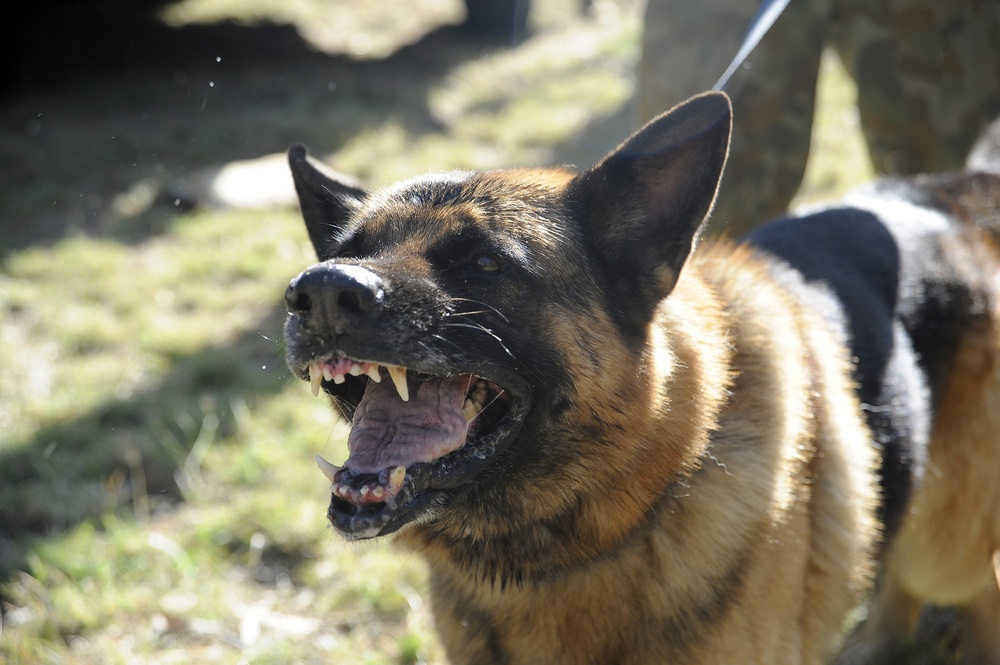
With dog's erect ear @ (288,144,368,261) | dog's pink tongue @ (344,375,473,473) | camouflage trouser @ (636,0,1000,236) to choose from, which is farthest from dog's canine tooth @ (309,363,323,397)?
camouflage trouser @ (636,0,1000,236)

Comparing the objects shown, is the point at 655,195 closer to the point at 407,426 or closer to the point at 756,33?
the point at 407,426

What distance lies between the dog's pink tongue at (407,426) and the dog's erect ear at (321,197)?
26.8 inches

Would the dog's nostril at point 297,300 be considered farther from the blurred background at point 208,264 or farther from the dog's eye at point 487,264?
the blurred background at point 208,264

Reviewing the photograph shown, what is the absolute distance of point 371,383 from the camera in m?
2.44

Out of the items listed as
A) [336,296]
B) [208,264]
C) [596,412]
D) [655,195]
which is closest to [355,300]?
[336,296]

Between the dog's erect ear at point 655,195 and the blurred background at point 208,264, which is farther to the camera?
the blurred background at point 208,264

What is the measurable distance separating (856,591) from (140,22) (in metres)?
11.0

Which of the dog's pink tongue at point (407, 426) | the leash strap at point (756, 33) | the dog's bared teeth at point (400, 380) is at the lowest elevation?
the dog's pink tongue at point (407, 426)

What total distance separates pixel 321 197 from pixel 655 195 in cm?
112

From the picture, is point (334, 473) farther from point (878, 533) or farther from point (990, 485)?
point (990, 485)

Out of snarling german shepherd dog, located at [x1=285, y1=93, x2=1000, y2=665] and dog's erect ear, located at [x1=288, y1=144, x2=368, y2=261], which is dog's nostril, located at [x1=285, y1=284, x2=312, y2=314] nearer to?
snarling german shepherd dog, located at [x1=285, y1=93, x2=1000, y2=665]

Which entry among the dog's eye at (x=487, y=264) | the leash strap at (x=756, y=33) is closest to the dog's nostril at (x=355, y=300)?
the dog's eye at (x=487, y=264)

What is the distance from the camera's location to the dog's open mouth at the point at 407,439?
6.99 feet

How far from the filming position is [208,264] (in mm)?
6227
